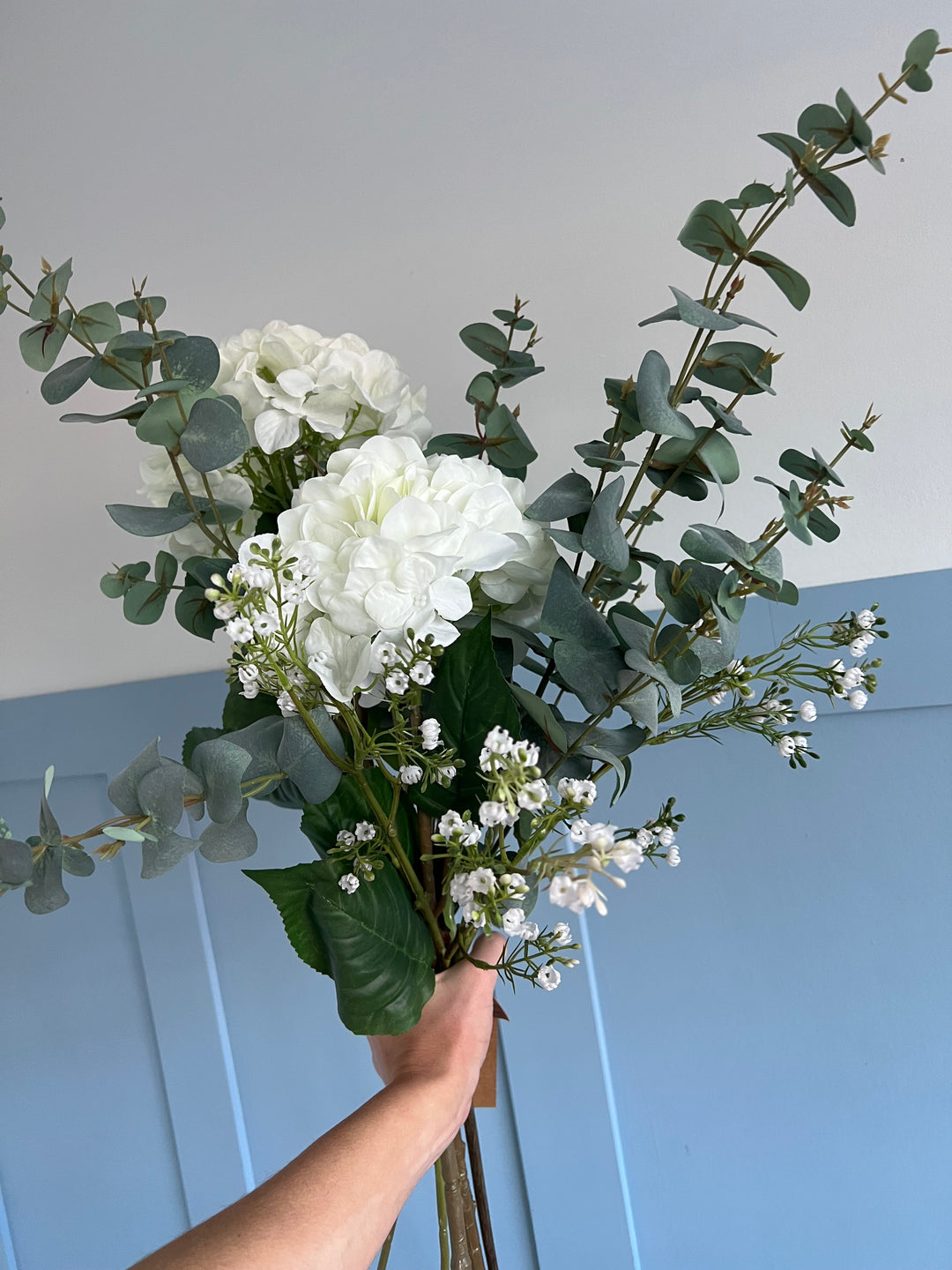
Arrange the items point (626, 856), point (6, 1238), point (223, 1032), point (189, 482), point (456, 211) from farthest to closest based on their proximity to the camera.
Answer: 1. point (6, 1238)
2. point (223, 1032)
3. point (456, 211)
4. point (189, 482)
5. point (626, 856)

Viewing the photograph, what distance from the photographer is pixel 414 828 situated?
0.64 m

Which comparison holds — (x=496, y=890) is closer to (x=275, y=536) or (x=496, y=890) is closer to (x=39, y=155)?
(x=275, y=536)

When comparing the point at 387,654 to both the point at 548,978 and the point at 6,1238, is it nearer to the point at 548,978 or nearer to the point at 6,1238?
the point at 548,978

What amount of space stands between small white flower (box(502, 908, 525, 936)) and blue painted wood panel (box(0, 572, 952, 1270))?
1.47ft

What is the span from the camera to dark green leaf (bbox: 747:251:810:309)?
552 mm

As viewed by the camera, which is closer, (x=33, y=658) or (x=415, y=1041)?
(x=415, y=1041)

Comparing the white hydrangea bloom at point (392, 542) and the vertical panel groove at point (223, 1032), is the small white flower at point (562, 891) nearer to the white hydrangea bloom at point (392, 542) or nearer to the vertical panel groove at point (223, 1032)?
the white hydrangea bloom at point (392, 542)

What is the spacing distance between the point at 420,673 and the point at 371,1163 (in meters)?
0.29

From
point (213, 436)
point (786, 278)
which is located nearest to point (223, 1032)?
point (213, 436)

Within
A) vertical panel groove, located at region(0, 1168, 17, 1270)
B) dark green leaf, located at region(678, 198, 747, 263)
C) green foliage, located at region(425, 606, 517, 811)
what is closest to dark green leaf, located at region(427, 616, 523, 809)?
green foliage, located at region(425, 606, 517, 811)

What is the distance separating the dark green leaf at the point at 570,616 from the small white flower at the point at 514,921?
0.51 feet

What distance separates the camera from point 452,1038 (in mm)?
617

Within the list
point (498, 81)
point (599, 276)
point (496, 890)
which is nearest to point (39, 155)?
point (498, 81)

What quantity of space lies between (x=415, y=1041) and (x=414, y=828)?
140 millimetres
